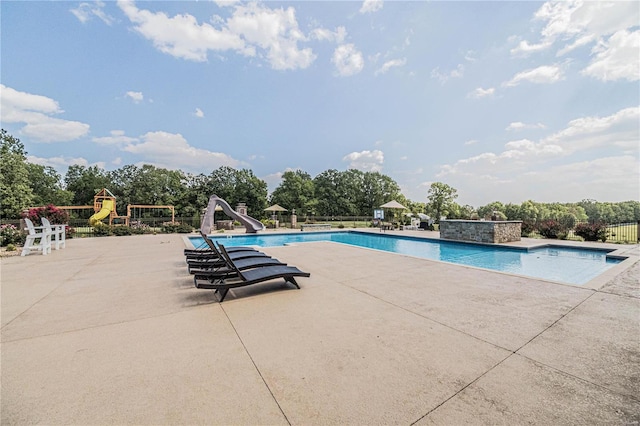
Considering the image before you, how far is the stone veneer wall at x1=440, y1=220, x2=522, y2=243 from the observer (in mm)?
11609

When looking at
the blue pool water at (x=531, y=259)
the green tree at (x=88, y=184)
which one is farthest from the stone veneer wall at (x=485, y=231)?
the green tree at (x=88, y=184)

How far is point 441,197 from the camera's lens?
26.8 metres

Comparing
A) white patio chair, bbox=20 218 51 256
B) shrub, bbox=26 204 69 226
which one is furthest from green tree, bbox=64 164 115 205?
white patio chair, bbox=20 218 51 256

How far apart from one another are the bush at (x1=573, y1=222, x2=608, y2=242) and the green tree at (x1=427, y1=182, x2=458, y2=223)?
14.3 meters

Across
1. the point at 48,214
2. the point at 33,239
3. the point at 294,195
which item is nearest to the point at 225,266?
the point at 33,239

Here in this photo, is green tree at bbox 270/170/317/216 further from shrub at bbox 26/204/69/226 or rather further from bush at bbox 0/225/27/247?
bush at bbox 0/225/27/247

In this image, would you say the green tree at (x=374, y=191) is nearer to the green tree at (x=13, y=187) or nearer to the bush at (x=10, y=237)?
the bush at (x=10, y=237)

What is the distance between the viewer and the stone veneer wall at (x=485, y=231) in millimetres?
11609

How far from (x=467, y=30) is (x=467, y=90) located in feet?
14.2

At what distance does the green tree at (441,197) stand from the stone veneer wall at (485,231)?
14.4 metres

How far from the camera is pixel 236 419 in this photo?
1.62 meters

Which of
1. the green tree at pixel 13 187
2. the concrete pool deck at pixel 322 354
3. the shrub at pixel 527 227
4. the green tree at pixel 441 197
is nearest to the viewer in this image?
the concrete pool deck at pixel 322 354

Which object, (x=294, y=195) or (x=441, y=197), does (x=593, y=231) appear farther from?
(x=294, y=195)

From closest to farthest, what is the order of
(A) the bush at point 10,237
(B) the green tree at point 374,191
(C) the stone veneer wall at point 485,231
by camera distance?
(A) the bush at point 10,237
(C) the stone veneer wall at point 485,231
(B) the green tree at point 374,191
